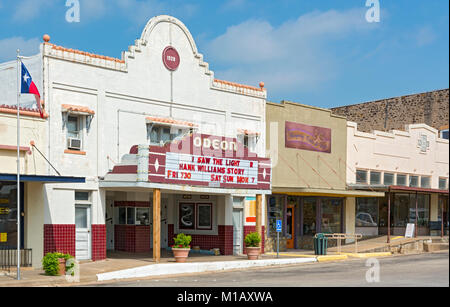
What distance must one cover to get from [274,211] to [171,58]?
1000 centimetres

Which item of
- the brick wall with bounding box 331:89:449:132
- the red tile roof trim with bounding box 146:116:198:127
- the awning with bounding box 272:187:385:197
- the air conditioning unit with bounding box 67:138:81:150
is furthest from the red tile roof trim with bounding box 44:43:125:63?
the brick wall with bounding box 331:89:449:132

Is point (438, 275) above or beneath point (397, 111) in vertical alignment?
beneath

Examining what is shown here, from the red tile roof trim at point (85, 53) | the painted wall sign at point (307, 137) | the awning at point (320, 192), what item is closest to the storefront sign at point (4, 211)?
the red tile roof trim at point (85, 53)

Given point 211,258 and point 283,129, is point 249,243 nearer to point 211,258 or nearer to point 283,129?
point 211,258

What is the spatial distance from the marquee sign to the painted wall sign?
182 inches

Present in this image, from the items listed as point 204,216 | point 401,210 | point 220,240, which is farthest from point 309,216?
point 401,210

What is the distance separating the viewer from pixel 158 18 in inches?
1090

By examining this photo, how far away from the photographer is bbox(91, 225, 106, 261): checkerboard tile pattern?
24984 millimetres

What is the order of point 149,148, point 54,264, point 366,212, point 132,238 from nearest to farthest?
point 54,264
point 149,148
point 132,238
point 366,212

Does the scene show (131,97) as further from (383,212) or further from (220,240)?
(383,212)

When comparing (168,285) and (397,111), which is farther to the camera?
(397,111)

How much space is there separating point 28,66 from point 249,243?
37.0ft

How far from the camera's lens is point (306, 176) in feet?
114

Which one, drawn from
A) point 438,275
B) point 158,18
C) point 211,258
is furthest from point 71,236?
point 438,275
